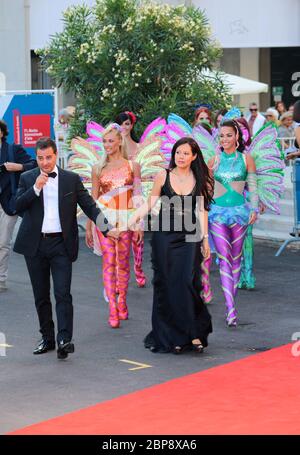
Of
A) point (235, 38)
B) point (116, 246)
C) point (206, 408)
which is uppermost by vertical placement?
point (235, 38)

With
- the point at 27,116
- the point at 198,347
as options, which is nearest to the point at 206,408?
the point at 198,347

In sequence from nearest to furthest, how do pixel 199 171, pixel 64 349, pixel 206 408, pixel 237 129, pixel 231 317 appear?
pixel 206 408, pixel 64 349, pixel 199 171, pixel 231 317, pixel 237 129

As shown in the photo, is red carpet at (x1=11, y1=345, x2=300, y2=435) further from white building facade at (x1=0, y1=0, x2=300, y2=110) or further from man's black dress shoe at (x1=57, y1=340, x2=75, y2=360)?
white building facade at (x1=0, y1=0, x2=300, y2=110)

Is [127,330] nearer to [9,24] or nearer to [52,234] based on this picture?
[52,234]

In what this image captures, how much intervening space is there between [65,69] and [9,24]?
31.1 ft

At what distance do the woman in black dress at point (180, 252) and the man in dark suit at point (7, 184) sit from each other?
3.24 meters

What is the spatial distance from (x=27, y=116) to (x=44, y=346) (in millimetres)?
8366

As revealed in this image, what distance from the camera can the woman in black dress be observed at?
30.3ft

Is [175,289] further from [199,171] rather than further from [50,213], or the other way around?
[50,213]

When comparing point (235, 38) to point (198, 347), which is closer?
point (198, 347)

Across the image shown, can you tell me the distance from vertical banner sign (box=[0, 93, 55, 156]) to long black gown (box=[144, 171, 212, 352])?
8.08 m

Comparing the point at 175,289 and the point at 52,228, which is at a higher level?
the point at 52,228

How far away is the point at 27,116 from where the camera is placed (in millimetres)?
17156
